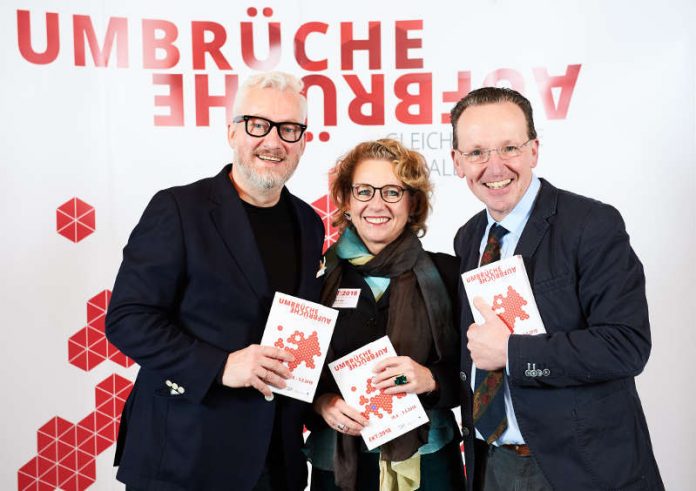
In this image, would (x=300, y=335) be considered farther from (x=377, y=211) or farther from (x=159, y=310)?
(x=377, y=211)

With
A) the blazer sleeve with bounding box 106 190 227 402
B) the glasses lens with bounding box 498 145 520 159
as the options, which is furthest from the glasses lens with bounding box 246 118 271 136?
the glasses lens with bounding box 498 145 520 159

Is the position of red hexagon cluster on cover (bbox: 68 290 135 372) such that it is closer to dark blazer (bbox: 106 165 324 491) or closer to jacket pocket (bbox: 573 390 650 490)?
dark blazer (bbox: 106 165 324 491)

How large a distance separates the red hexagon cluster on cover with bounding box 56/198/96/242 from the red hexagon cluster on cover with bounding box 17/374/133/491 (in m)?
0.90

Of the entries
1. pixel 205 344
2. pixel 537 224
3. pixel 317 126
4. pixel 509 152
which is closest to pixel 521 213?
pixel 537 224

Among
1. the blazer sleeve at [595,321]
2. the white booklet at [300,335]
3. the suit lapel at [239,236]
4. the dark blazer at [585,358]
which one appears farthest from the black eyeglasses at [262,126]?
the blazer sleeve at [595,321]

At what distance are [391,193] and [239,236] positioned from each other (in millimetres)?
658

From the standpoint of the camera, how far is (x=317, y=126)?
4.25 metres

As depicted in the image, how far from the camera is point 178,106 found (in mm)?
4207

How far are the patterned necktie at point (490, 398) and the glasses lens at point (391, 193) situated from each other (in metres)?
0.49

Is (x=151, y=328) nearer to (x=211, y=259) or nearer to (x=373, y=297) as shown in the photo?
(x=211, y=259)

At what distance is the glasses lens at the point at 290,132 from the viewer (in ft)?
8.38

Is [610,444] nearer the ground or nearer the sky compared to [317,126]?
nearer the ground

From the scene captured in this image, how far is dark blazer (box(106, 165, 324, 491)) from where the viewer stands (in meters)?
2.24

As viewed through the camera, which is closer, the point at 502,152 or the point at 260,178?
the point at 502,152
